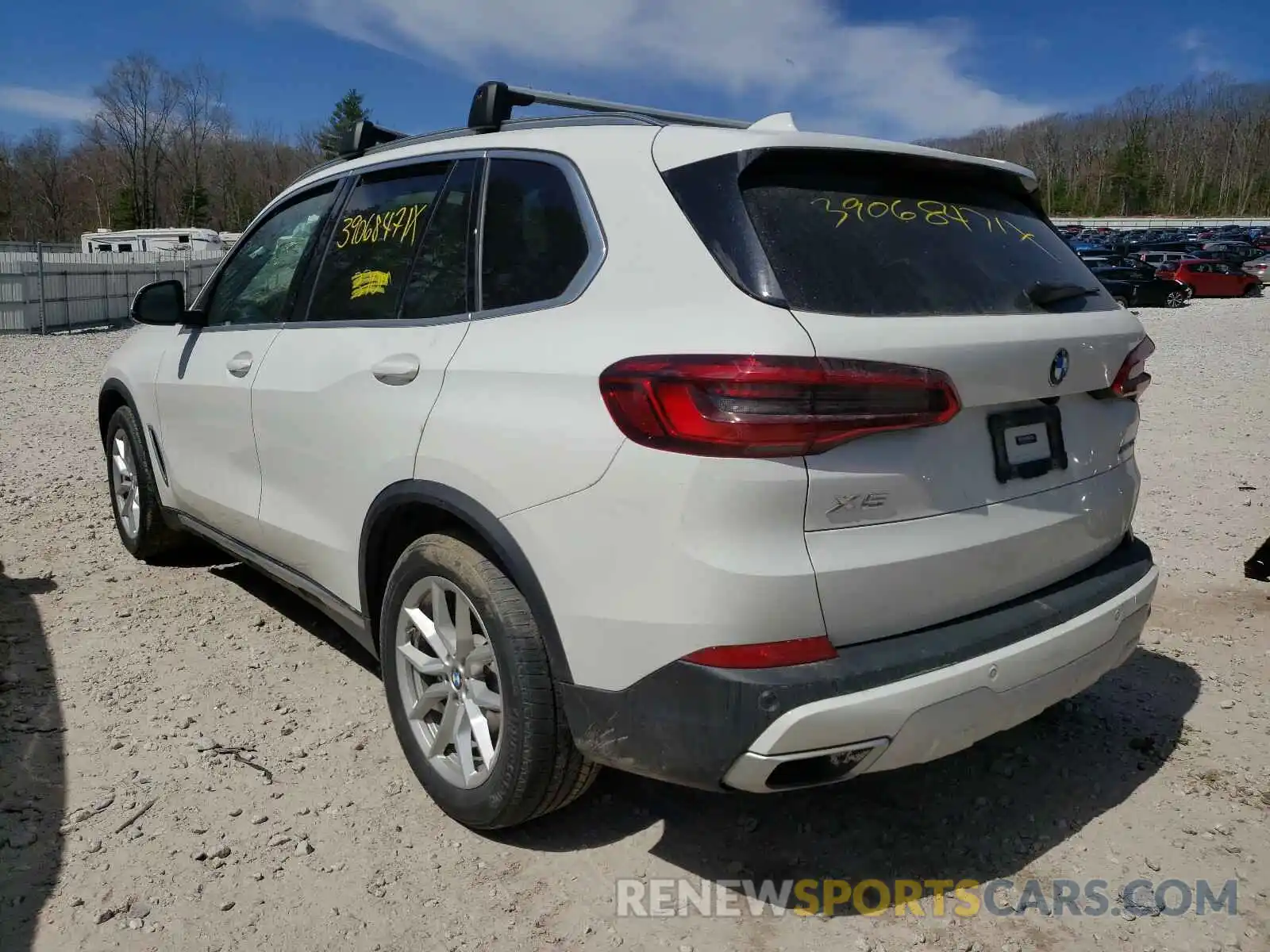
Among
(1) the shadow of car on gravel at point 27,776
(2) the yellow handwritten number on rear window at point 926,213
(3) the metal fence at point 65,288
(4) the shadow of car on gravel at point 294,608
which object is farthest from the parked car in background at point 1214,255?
(1) the shadow of car on gravel at point 27,776

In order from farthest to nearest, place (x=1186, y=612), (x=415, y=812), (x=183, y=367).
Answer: (x=1186, y=612), (x=183, y=367), (x=415, y=812)

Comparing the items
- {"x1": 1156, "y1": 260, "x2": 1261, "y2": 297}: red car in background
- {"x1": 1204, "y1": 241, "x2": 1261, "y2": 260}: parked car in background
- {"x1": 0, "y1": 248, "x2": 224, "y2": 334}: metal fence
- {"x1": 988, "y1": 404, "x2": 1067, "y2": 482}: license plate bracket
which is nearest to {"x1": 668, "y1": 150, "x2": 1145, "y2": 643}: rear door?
{"x1": 988, "y1": 404, "x2": 1067, "y2": 482}: license plate bracket

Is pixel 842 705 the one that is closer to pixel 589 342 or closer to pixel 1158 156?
pixel 589 342

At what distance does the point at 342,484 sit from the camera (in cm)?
304

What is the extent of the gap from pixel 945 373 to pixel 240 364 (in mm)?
2665

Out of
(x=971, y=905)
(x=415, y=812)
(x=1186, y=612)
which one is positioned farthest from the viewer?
(x=1186, y=612)

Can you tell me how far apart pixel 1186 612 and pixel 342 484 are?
3.74 meters

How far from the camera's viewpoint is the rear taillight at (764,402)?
200 cm

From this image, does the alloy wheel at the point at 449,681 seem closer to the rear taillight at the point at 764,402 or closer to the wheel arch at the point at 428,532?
the wheel arch at the point at 428,532

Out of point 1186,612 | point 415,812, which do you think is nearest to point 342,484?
point 415,812

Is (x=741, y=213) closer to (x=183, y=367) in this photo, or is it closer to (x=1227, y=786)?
(x=1227, y=786)

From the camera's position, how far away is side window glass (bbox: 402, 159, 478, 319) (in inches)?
111

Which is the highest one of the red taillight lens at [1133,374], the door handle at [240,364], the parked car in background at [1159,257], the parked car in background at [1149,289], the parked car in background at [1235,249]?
the parked car in background at [1235,249]

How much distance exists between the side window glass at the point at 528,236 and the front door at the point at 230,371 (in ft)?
3.84
